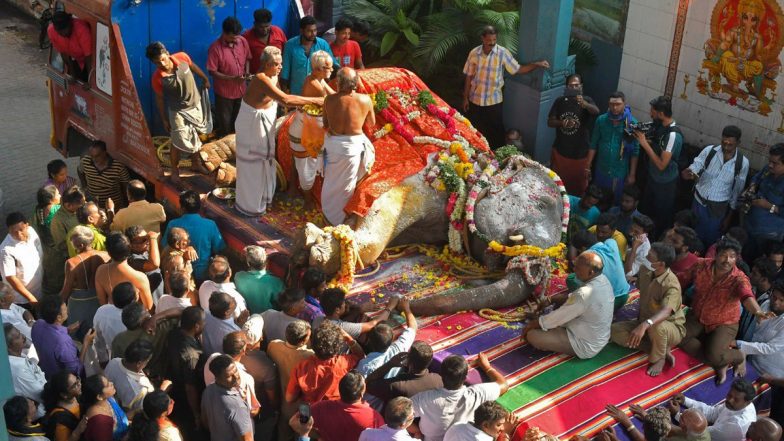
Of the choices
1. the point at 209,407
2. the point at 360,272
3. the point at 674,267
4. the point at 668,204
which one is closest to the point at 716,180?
the point at 668,204

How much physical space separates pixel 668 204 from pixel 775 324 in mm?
2703

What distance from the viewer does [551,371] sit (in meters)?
8.16

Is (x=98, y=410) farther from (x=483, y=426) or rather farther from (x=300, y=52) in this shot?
(x=300, y=52)

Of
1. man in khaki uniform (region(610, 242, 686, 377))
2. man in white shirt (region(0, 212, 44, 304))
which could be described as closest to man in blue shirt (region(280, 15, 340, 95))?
man in white shirt (region(0, 212, 44, 304))

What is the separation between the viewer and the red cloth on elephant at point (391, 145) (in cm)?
976

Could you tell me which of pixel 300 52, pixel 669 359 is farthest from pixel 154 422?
pixel 300 52

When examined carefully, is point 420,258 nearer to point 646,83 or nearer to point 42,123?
point 646,83

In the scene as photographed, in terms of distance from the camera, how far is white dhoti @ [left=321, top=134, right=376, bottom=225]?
31.1 ft

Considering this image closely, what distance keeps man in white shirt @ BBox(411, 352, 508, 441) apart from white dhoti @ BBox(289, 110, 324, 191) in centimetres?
388

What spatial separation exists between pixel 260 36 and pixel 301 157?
2038 millimetres

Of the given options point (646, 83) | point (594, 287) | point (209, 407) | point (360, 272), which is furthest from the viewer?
point (646, 83)

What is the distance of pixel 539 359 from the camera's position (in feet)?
27.2

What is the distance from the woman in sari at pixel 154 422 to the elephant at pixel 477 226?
2.79m

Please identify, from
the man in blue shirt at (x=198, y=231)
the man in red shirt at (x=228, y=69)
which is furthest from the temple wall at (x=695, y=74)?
the man in blue shirt at (x=198, y=231)
